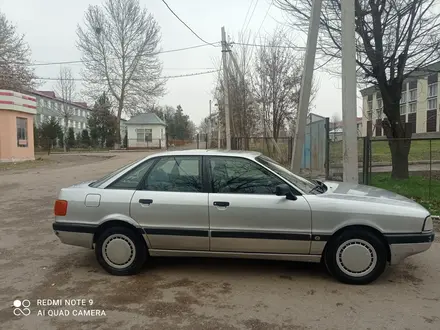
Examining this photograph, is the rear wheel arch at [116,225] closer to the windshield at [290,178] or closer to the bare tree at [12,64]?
the windshield at [290,178]

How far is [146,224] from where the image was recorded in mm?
3971

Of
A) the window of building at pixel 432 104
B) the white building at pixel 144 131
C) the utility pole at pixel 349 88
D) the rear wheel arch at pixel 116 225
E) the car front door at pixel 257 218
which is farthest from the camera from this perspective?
the white building at pixel 144 131

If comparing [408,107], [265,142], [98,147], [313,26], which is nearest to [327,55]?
[313,26]

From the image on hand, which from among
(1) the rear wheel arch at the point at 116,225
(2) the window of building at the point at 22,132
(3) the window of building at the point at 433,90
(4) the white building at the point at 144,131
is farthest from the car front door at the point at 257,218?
(4) the white building at the point at 144,131

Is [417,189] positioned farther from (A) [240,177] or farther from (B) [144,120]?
(B) [144,120]

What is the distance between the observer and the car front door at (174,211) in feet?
12.8

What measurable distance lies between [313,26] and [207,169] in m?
5.80

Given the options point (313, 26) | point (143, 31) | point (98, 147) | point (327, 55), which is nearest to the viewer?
point (313, 26)

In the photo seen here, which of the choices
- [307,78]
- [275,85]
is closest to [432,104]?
[275,85]

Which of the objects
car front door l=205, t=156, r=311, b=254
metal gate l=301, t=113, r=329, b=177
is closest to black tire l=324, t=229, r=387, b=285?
car front door l=205, t=156, r=311, b=254

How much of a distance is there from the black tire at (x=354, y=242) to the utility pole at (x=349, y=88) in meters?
2.95

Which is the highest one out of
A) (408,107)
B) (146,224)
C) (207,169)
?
(408,107)

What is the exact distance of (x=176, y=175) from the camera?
4.14 meters

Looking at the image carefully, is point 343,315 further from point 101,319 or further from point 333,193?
point 101,319
